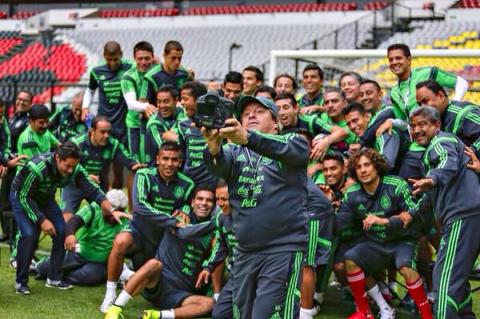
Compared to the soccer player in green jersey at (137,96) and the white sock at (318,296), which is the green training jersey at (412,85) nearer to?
the white sock at (318,296)

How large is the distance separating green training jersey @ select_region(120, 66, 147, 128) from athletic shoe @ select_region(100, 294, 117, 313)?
228 centimetres

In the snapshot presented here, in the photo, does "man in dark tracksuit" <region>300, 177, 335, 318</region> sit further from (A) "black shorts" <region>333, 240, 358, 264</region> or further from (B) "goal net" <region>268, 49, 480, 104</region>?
(B) "goal net" <region>268, 49, 480, 104</region>

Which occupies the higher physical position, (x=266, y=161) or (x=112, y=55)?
(x=112, y=55)

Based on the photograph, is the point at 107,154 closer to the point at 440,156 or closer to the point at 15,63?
the point at 440,156

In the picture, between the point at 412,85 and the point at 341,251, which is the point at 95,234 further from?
the point at 412,85

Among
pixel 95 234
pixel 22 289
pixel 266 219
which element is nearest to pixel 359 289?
pixel 266 219

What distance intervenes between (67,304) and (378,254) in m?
2.70

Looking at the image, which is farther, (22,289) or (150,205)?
(22,289)

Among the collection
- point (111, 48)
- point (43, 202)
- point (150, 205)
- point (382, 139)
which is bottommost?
point (43, 202)

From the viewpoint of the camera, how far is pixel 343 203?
715cm

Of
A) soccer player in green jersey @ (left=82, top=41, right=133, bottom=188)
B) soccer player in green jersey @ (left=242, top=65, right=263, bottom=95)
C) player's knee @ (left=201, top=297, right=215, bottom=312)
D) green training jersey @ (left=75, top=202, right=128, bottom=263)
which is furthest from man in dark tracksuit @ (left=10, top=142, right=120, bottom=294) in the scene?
soccer player in green jersey @ (left=242, top=65, right=263, bottom=95)

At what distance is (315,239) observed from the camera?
7.09 metres

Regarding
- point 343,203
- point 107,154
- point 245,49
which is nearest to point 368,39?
point 245,49

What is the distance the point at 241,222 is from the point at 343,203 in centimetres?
240
